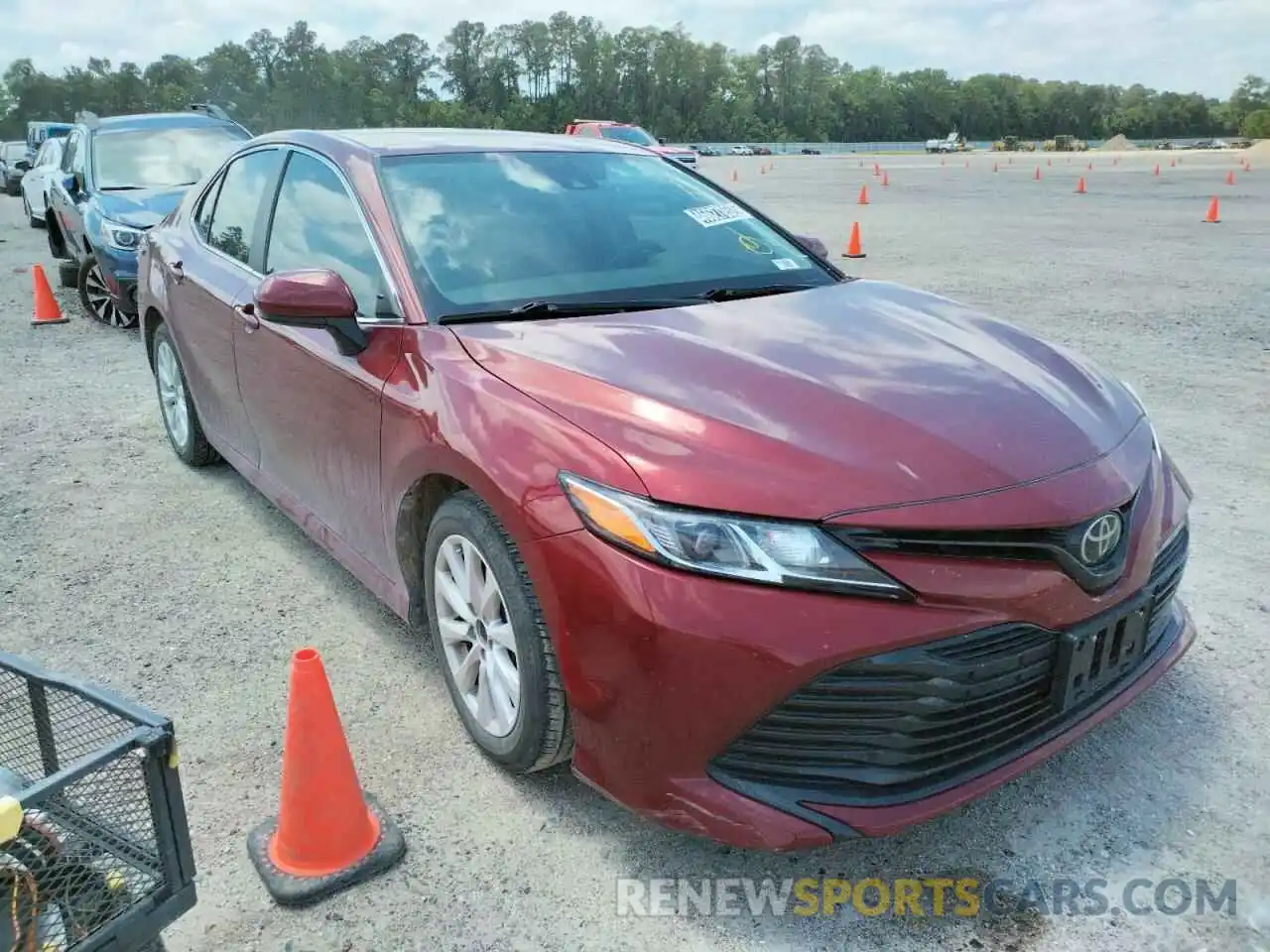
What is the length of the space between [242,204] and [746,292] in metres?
2.22

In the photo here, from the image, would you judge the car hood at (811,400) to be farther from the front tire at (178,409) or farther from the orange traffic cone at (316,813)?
the front tire at (178,409)

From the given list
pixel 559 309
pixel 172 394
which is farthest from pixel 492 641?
pixel 172 394

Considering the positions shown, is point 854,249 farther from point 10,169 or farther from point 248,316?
point 10,169

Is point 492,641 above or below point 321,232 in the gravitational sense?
below

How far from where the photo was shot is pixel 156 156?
30.6 ft

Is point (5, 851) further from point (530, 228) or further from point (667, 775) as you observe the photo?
point (530, 228)

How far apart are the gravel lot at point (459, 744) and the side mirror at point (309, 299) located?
3.75 ft

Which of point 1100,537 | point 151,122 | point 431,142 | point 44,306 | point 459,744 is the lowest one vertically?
point 459,744

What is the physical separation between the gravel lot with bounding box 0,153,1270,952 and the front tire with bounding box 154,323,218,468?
0.14 metres

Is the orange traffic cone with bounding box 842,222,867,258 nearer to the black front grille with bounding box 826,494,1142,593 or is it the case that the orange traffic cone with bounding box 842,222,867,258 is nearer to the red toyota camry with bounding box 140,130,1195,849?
the red toyota camry with bounding box 140,130,1195,849

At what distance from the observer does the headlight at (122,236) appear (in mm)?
8133

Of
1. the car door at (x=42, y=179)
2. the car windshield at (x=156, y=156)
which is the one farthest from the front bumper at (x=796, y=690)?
the car door at (x=42, y=179)

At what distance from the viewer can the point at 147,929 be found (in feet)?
6.07

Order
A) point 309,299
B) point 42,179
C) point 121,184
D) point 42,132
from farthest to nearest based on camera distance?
point 42,132, point 42,179, point 121,184, point 309,299
